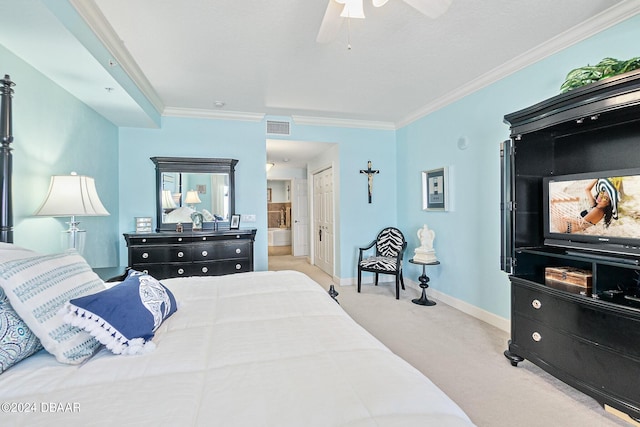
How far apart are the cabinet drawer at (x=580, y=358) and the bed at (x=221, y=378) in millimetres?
1533

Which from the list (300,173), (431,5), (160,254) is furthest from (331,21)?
(300,173)

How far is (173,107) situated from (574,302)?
4.61 meters

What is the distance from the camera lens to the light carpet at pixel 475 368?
1.83m

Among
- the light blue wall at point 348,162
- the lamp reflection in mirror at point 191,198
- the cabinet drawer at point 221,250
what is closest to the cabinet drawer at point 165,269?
the cabinet drawer at point 221,250

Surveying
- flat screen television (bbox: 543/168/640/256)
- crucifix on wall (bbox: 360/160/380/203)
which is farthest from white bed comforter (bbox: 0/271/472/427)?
crucifix on wall (bbox: 360/160/380/203)

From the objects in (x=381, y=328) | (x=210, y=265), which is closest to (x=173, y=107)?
(x=210, y=265)

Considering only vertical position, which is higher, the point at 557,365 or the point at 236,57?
the point at 236,57

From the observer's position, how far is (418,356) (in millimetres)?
2551

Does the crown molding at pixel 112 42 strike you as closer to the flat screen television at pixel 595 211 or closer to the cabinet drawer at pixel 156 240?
the cabinet drawer at pixel 156 240

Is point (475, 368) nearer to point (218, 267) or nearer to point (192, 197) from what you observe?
point (218, 267)

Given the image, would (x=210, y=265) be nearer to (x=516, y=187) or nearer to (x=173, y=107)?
(x=173, y=107)

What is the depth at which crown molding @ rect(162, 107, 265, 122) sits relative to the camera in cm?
417

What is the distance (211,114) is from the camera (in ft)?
14.1

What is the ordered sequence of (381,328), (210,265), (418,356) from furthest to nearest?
(210,265), (381,328), (418,356)
